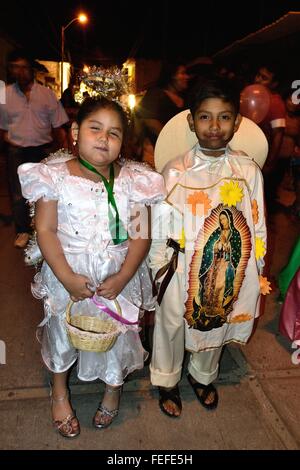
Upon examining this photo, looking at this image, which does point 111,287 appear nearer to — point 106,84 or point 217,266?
point 217,266

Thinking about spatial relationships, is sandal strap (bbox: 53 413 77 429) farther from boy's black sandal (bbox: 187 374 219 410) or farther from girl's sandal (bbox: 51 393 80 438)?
boy's black sandal (bbox: 187 374 219 410)

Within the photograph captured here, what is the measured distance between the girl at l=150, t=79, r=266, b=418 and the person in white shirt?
2.83 meters

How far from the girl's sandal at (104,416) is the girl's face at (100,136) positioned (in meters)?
1.20

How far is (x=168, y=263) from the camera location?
2.09 meters

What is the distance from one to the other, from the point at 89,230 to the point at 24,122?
3.07 m

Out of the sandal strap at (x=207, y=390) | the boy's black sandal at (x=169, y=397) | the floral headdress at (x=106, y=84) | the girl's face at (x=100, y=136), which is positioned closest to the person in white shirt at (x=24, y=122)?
the floral headdress at (x=106, y=84)

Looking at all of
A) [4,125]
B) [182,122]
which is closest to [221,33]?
[4,125]

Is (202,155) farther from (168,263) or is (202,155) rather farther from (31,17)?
(31,17)

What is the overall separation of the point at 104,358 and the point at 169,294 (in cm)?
48

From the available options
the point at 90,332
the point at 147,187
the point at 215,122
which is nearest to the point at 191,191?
the point at 147,187

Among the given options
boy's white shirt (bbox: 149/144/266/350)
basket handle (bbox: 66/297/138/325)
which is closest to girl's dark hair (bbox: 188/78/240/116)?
boy's white shirt (bbox: 149/144/266/350)

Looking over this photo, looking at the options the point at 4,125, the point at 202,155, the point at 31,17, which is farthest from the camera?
the point at 31,17

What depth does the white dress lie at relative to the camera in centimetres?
183

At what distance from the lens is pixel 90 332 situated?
1.85 meters
